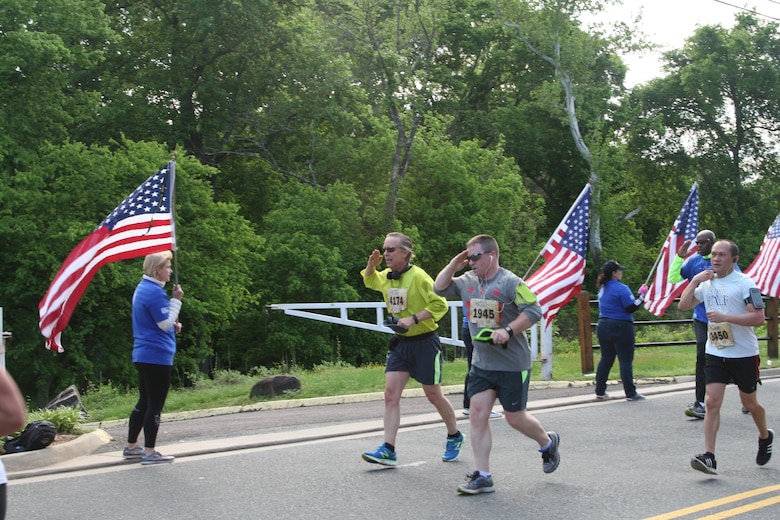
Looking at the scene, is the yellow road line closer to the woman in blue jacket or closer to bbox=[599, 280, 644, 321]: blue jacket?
the woman in blue jacket

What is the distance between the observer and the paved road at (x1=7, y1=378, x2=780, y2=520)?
265 inches

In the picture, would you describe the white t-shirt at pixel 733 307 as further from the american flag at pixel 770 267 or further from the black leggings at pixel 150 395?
the american flag at pixel 770 267

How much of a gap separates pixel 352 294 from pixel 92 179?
10999 mm

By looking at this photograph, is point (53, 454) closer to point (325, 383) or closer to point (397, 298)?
point (397, 298)

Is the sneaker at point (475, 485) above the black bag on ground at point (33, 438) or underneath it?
underneath

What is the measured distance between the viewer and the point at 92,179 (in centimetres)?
A: 3070

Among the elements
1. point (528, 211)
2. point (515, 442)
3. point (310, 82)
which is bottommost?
point (515, 442)

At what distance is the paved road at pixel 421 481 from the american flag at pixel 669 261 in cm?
486

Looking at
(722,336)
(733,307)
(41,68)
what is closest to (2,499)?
(722,336)

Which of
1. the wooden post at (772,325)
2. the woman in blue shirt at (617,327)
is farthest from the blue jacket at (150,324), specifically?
the wooden post at (772,325)

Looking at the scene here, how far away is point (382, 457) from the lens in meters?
8.10

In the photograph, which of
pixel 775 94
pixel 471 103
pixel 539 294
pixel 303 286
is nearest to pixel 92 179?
pixel 303 286

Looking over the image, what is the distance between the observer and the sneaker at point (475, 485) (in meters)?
7.09

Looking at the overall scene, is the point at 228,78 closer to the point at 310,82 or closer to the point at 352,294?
the point at 310,82
